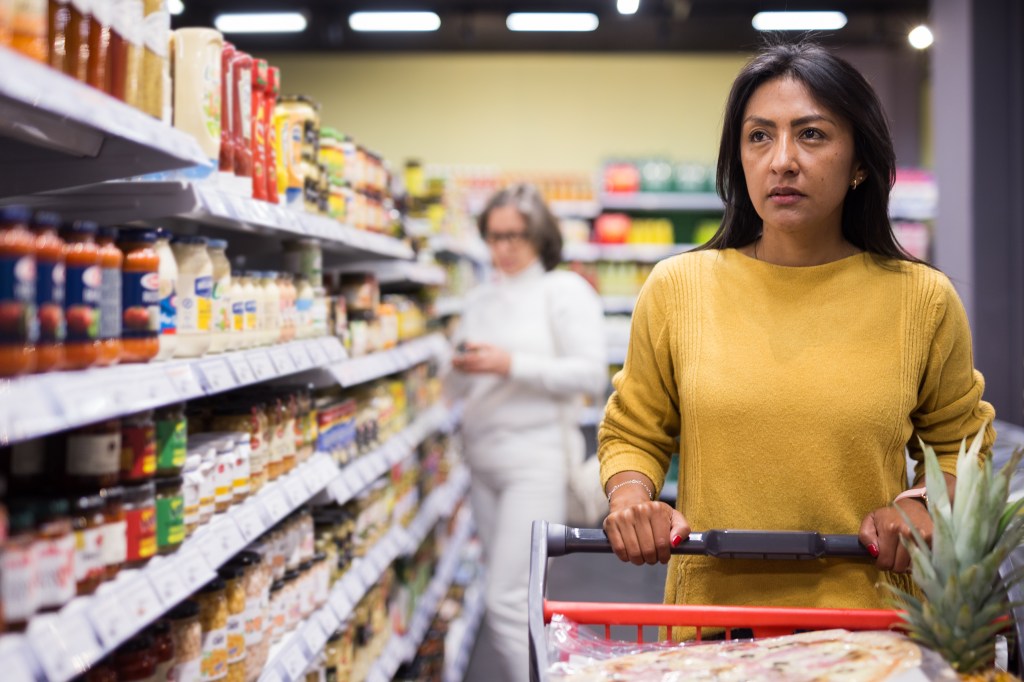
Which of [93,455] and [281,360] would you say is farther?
[281,360]

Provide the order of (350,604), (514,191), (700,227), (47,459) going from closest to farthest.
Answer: (47,459)
(350,604)
(514,191)
(700,227)

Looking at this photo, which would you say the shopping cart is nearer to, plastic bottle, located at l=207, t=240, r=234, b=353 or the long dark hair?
the long dark hair

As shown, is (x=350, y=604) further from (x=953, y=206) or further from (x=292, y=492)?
(x=953, y=206)

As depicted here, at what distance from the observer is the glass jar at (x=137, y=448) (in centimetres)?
157

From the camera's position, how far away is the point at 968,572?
4.32ft

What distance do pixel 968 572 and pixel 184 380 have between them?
118 centimetres

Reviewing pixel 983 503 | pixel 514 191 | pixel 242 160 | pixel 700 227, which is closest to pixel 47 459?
pixel 242 160

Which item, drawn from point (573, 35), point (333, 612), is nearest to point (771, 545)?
point (333, 612)

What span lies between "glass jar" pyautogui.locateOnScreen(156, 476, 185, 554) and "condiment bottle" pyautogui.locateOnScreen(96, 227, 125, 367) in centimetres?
29

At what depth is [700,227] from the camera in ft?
31.4

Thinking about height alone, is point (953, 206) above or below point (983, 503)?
above

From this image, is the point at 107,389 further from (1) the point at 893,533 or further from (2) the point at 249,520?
(1) the point at 893,533

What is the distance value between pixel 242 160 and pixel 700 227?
775 cm

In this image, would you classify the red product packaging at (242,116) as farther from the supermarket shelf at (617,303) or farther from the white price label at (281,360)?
the supermarket shelf at (617,303)
